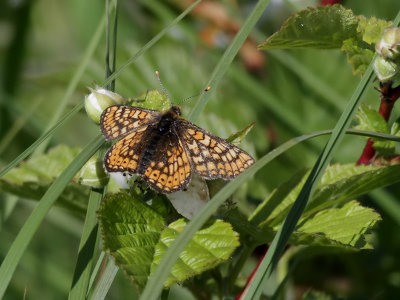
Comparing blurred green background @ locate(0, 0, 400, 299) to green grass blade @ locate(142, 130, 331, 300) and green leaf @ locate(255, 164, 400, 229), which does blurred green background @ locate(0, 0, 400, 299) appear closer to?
green leaf @ locate(255, 164, 400, 229)

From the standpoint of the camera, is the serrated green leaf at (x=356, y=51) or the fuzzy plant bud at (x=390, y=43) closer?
the fuzzy plant bud at (x=390, y=43)

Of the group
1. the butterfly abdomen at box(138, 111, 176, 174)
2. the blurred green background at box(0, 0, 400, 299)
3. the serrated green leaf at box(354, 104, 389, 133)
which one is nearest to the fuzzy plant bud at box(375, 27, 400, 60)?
the serrated green leaf at box(354, 104, 389, 133)

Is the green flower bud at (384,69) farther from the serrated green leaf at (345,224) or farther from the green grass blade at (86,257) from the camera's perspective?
the green grass blade at (86,257)

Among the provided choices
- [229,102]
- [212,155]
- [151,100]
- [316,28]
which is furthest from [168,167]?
[229,102]

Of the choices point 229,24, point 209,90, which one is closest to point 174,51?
point 229,24

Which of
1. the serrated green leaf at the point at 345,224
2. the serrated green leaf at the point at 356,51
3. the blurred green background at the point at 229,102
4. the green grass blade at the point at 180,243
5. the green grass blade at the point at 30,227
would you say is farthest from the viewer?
the blurred green background at the point at 229,102

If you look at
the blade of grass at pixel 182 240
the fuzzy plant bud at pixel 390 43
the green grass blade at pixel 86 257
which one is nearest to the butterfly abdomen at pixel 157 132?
the green grass blade at pixel 86 257
